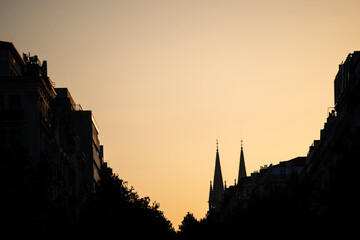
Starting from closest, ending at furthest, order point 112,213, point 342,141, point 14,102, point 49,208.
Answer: point 49,208 → point 342,141 → point 14,102 → point 112,213

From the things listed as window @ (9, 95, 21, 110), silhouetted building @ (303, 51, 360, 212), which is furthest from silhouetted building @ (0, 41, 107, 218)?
silhouetted building @ (303, 51, 360, 212)

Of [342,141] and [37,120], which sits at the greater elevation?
[37,120]

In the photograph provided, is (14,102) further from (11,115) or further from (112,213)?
(112,213)

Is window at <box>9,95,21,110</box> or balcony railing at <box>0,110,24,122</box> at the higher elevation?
window at <box>9,95,21,110</box>

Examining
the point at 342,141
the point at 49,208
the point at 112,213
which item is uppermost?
the point at 112,213

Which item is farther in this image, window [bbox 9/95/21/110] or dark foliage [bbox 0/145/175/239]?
window [bbox 9/95/21/110]

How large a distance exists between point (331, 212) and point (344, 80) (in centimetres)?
2861

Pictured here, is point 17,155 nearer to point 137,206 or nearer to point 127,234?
point 127,234

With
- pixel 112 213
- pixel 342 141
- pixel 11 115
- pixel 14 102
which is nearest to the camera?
pixel 342 141

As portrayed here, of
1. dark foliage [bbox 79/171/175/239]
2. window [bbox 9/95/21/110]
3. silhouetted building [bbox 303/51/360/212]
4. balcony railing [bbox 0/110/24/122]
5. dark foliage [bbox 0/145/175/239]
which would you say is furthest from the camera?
dark foliage [bbox 79/171/175/239]

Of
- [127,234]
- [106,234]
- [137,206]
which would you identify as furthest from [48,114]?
[137,206]

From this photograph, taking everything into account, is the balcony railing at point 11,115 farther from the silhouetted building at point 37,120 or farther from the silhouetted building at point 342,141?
the silhouetted building at point 342,141

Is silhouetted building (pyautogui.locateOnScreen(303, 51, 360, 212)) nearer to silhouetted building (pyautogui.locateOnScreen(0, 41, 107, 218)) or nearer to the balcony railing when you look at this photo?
silhouetted building (pyautogui.locateOnScreen(0, 41, 107, 218))

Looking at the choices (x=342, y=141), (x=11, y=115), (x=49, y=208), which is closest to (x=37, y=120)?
(x=11, y=115)
